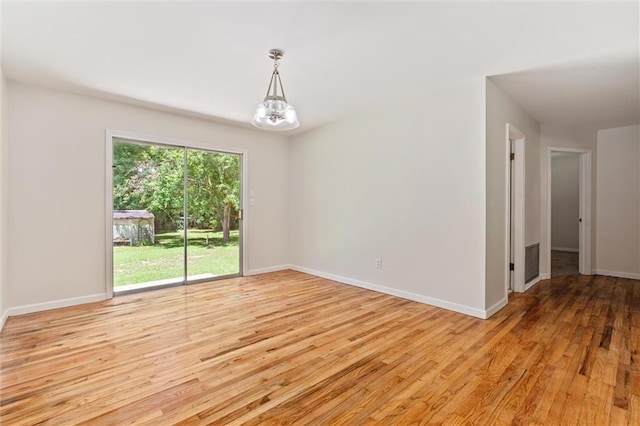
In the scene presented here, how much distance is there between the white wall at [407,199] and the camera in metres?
3.21

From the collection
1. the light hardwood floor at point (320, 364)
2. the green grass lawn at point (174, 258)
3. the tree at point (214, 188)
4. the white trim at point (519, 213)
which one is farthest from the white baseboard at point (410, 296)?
the tree at point (214, 188)

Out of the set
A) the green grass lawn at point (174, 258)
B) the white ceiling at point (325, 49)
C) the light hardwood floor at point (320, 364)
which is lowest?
the light hardwood floor at point (320, 364)

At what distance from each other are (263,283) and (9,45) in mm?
3613

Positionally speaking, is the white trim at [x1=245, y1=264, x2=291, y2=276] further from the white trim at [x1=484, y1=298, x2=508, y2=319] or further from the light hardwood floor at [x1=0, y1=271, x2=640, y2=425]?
the white trim at [x1=484, y1=298, x2=508, y2=319]

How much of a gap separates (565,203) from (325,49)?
7974mm

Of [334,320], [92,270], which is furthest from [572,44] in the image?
[92,270]

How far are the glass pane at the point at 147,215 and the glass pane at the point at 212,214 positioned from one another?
15 cm

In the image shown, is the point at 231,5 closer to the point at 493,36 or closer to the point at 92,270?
the point at 493,36

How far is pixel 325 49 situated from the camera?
252 centimetres

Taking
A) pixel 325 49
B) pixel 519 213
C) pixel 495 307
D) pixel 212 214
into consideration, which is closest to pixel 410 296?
pixel 495 307

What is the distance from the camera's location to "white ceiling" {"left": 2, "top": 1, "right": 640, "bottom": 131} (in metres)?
2.04

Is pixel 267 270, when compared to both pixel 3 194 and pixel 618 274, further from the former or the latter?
pixel 618 274

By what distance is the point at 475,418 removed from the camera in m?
1.64

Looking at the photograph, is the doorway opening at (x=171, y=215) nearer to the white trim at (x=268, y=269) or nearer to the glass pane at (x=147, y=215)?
the glass pane at (x=147, y=215)
